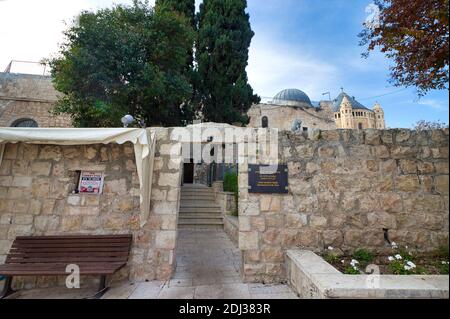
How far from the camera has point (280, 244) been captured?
124 inches

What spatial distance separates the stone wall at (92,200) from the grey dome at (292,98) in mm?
22476

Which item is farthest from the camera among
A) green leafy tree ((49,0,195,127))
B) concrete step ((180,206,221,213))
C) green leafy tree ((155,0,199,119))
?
green leafy tree ((155,0,199,119))

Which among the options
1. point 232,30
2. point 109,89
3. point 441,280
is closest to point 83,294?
point 441,280

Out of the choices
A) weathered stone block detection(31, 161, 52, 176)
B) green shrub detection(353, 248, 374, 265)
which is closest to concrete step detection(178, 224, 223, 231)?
weathered stone block detection(31, 161, 52, 176)

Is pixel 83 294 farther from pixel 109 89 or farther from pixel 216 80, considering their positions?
pixel 216 80

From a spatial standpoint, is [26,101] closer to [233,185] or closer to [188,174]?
[188,174]

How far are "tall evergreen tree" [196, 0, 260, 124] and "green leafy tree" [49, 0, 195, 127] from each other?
7.64 ft

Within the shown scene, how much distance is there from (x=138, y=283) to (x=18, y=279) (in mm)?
1784

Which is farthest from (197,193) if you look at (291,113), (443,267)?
(291,113)

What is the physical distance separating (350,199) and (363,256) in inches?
33.1

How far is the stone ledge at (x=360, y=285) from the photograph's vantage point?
6.44 ft

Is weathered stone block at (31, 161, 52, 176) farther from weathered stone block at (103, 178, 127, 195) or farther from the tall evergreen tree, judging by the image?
the tall evergreen tree

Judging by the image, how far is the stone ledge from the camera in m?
→ 1.96

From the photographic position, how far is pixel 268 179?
10.7 feet
